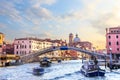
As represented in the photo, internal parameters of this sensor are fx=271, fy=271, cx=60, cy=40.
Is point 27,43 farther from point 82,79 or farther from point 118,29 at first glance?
point 82,79

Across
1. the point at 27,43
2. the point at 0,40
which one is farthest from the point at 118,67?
the point at 27,43

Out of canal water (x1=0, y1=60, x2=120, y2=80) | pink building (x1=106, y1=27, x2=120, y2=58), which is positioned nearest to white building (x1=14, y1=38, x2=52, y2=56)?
pink building (x1=106, y1=27, x2=120, y2=58)

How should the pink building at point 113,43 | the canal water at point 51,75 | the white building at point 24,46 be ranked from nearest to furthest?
the canal water at point 51,75, the pink building at point 113,43, the white building at point 24,46

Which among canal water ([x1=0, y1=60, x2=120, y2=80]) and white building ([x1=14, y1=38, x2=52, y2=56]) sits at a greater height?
white building ([x1=14, y1=38, x2=52, y2=56])

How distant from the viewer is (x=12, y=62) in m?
49.4

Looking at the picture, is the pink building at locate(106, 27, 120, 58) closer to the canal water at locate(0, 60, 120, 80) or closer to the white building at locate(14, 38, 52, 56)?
the canal water at locate(0, 60, 120, 80)

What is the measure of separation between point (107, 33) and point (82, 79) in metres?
33.5

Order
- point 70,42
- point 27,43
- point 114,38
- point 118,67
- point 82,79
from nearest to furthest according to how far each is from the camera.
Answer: point 82,79
point 118,67
point 114,38
point 27,43
point 70,42

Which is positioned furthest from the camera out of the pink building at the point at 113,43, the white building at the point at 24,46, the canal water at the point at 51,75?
the white building at the point at 24,46

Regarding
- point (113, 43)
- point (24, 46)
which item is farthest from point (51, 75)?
point (24, 46)

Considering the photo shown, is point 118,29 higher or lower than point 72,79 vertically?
higher

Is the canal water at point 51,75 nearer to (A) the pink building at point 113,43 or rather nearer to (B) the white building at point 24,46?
(A) the pink building at point 113,43

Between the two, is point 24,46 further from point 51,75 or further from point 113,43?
point 51,75

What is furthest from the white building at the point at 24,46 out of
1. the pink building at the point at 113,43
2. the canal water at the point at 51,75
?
the canal water at the point at 51,75
